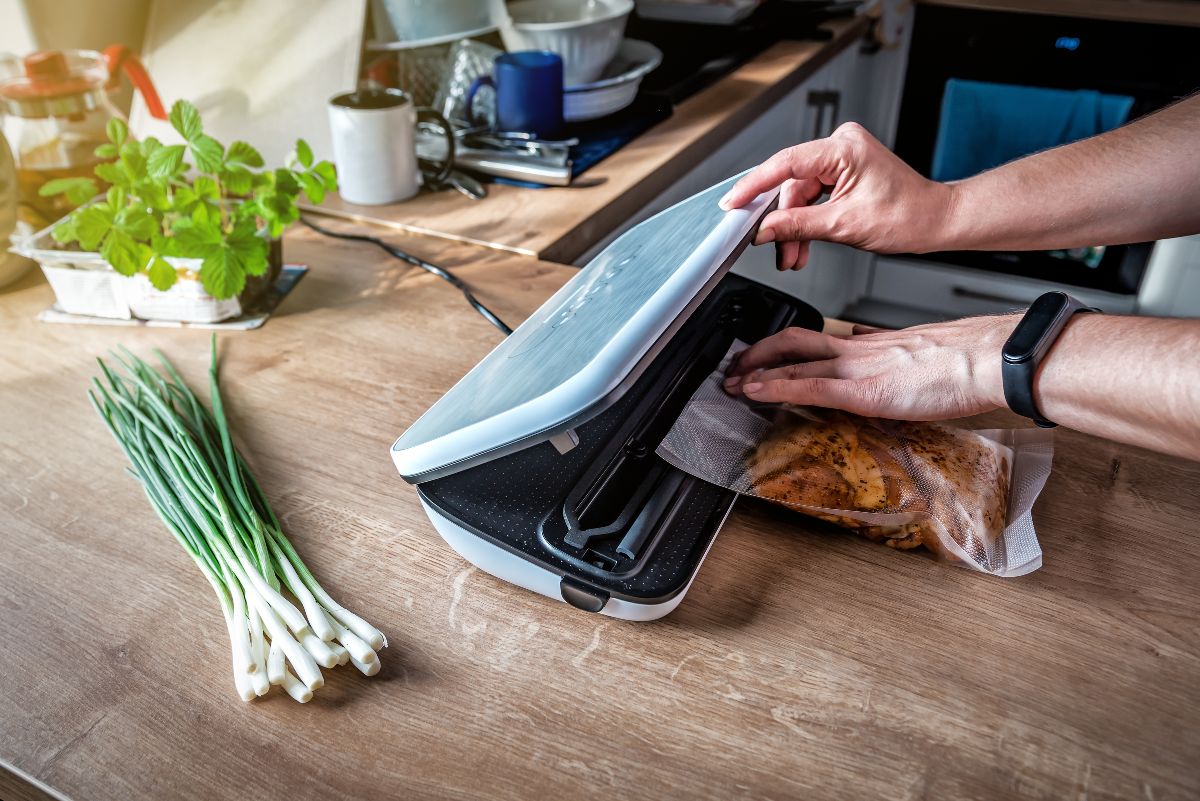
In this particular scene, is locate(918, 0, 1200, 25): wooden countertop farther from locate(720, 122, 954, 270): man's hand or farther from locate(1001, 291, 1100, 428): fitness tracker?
locate(1001, 291, 1100, 428): fitness tracker

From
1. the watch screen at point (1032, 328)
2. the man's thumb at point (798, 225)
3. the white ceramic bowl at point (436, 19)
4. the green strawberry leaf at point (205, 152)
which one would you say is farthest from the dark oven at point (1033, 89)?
the green strawberry leaf at point (205, 152)

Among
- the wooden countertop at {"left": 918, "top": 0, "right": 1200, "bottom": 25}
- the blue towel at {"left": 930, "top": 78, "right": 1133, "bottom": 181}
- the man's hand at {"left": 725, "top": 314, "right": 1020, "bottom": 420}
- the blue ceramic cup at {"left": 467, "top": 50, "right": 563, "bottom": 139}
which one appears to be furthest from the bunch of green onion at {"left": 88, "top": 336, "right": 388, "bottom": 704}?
the wooden countertop at {"left": 918, "top": 0, "right": 1200, "bottom": 25}

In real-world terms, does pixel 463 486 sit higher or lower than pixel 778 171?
lower

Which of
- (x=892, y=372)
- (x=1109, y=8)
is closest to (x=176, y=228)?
(x=892, y=372)

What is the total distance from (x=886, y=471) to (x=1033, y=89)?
2.00 m

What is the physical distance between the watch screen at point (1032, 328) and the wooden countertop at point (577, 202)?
24.0 inches

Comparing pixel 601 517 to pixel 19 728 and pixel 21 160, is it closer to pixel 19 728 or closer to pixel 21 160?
pixel 19 728

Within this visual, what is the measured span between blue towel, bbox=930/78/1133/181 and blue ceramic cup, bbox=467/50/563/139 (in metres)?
1.37

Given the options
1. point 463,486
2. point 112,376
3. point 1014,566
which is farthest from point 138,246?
point 1014,566

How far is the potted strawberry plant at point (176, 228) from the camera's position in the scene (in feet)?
3.15

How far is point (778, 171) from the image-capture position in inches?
35.7

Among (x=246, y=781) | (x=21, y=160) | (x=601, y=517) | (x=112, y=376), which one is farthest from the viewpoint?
(x=21, y=160)

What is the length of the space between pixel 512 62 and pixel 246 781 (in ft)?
3.77

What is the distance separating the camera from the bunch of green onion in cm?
62
